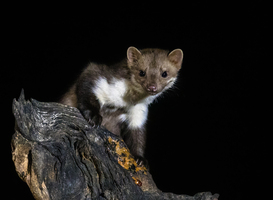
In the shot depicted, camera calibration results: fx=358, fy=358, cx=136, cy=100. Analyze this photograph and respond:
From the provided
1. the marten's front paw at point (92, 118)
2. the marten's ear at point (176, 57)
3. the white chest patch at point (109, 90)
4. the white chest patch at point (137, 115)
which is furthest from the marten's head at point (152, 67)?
the marten's front paw at point (92, 118)

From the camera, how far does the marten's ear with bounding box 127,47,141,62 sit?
397 centimetres

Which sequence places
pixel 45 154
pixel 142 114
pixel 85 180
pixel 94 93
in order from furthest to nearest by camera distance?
1. pixel 142 114
2. pixel 94 93
3. pixel 85 180
4. pixel 45 154

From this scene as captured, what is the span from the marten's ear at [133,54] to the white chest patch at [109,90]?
0.91 ft

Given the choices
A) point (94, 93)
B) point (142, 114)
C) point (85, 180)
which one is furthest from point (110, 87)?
point (85, 180)

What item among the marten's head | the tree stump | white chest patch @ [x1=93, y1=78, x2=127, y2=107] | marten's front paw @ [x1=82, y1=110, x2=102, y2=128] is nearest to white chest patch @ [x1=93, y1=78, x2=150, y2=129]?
white chest patch @ [x1=93, y1=78, x2=127, y2=107]

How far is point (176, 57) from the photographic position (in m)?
4.13

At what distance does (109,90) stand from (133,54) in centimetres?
49

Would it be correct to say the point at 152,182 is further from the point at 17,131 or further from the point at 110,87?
the point at 17,131

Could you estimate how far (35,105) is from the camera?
3451 mm

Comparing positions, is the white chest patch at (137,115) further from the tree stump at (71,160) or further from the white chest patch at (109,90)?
the tree stump at (71,160)

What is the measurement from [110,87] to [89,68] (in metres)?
0.35

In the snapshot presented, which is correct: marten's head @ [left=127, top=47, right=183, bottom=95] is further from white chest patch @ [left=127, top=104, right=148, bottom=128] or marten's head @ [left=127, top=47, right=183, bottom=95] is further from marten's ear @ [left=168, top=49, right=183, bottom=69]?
white chest patch @ [left=127, top=104, right=148, bottom=128]

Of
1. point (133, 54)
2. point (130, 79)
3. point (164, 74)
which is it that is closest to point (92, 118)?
point (130, 79)

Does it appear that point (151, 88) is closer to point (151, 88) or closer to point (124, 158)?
point (151, 88)
